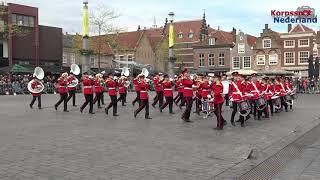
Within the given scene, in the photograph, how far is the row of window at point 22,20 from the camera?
52.8m

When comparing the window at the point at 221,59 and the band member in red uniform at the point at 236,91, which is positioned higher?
the window at the point at 221,59

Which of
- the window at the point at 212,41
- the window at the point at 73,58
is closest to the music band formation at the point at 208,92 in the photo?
the window at the point at 73,58

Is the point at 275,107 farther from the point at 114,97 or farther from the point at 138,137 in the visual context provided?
the point at 138,137

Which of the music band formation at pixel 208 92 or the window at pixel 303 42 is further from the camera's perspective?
the window at pixel 303 42

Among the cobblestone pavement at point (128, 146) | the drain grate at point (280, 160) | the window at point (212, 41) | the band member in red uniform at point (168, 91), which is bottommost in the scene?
the drain grate at point (280, 160)

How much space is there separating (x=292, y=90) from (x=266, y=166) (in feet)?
45.2

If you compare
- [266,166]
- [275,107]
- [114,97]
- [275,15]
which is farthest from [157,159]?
[275,15]

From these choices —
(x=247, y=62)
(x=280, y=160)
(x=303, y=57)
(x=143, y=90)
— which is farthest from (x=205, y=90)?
(x=247, y=62)

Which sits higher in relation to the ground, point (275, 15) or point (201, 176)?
point (275, 15)

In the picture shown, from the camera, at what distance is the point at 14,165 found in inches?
317

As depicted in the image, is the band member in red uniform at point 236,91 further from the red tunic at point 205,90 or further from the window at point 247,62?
the window at point 247,62

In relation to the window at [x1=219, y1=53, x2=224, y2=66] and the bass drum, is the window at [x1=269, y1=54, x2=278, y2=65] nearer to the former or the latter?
the window at [x1=219, y1=53, x2=224, y2=66]

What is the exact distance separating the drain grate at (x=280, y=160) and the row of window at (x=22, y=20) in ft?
149

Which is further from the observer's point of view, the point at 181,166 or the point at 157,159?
the point at 157,159
